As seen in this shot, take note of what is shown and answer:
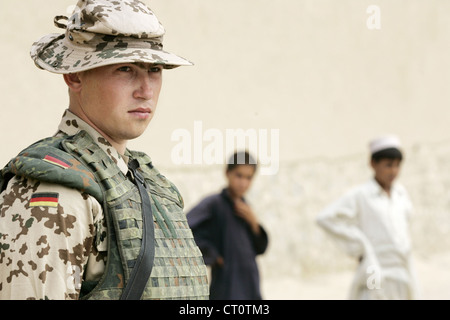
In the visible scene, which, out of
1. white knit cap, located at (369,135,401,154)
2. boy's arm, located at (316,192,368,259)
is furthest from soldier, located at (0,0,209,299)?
white knit cap, located at (369,135,401,154)

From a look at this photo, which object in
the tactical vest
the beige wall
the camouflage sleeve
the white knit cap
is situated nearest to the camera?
the camouflage sleeve

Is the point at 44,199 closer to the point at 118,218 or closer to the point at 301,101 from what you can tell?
the point at 118,218

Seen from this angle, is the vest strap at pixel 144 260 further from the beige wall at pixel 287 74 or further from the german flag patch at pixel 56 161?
the beige wall at pixel 287 74

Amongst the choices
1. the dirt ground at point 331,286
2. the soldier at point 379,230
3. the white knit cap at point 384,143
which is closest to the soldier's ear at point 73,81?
the soldier at point 379,230

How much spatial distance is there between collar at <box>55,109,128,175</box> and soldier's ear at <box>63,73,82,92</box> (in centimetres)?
8

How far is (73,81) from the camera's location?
274cm

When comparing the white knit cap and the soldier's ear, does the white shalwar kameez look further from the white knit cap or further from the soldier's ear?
the soldier's ear

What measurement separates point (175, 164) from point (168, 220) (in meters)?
10.7

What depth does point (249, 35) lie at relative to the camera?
15914 millimetres

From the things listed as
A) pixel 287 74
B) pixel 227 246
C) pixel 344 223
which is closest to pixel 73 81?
pixel 227 246

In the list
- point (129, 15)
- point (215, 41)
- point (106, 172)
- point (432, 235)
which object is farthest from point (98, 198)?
point (432, 235)

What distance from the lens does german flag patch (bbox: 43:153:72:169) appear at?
8.08 ft

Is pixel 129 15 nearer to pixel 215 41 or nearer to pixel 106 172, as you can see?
pixel 106 172

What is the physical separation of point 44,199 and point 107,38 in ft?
1.88
